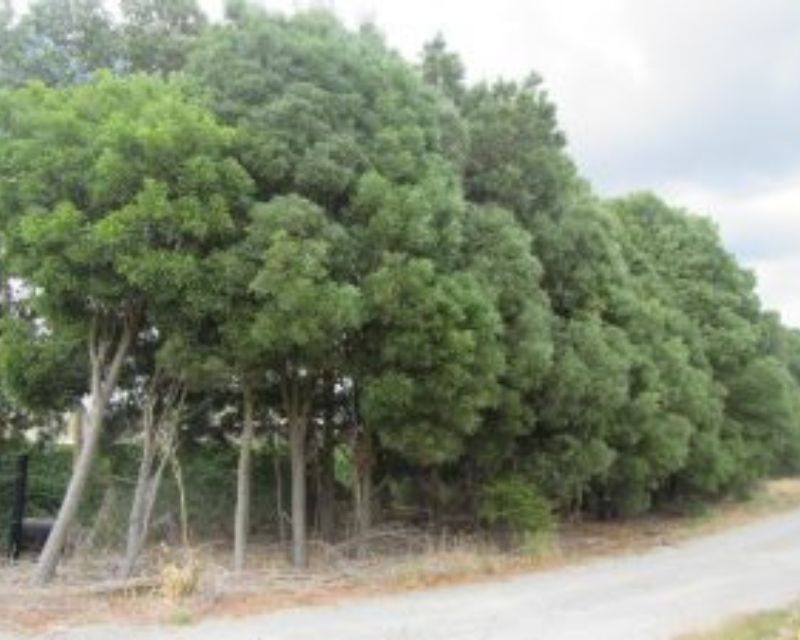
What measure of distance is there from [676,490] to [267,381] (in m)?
15.8

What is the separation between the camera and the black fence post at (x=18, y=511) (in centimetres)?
1689

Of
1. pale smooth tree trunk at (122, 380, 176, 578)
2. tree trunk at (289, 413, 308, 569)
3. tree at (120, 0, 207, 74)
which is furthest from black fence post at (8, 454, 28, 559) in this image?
tree at (120, 0, 207, 74)

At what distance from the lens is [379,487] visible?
65.9 feet

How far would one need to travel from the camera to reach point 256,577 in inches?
598

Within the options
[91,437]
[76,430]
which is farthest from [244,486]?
[76,430]

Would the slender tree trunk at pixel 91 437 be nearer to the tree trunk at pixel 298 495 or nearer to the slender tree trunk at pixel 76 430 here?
the slender tree trunk at pixel 76 430

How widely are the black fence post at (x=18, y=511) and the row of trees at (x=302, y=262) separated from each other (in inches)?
35.0

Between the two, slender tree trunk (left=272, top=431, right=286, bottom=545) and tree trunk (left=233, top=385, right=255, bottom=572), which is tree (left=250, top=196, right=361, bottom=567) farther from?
slender tree trunk (left=272, top=431, right=286, bottom=545)

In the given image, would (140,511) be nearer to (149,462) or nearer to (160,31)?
(149,462)

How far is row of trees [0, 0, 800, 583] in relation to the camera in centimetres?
1423

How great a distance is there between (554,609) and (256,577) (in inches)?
161

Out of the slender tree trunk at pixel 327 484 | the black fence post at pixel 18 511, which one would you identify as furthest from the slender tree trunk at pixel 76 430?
the slender tree trunk at pixel 327 484

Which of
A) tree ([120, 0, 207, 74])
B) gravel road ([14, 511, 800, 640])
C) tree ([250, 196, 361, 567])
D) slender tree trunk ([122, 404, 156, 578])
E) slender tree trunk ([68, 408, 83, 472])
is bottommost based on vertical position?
gravel road ([14, 511, 800, 640])

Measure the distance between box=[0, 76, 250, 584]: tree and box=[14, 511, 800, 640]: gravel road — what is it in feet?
13.5
